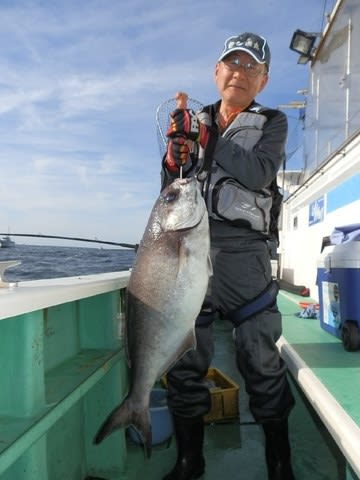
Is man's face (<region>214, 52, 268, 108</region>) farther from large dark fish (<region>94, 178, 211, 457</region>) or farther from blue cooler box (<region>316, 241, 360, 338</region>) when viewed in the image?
blue cooler box (<region>316, 241, 360, 338</region>)

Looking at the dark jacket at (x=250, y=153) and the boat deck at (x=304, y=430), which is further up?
the dark jacket at (x=250, y=153)

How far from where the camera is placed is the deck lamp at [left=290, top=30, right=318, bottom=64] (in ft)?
25.2

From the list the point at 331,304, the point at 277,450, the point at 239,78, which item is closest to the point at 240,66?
the point at 239,78

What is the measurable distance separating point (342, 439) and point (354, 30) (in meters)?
5.34

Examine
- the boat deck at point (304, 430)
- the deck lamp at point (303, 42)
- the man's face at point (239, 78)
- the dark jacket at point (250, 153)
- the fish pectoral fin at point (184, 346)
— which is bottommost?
the boat deck at point (304, 430)

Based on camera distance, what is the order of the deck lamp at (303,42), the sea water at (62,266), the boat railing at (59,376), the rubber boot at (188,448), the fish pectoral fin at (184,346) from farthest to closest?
the sea water at (62,266) → the deck lamp at (303,42) → the rubber boot at (188,448) → the fish pectoral fin at (184,346) → the boat railing at (59,376)

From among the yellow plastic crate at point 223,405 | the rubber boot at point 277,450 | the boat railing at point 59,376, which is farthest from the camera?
the yellow plastic crate at point 223,405

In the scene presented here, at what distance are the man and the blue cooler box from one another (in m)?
0.70

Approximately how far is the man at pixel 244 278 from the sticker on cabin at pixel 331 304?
0.94m

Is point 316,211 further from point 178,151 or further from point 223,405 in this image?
point 178,151

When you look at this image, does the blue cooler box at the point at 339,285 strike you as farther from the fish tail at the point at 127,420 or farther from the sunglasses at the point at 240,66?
the fish tail at the point at 127,420

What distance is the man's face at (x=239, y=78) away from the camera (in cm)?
286

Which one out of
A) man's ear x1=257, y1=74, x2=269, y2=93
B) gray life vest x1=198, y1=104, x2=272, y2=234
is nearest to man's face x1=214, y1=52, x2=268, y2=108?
man's ear x1=257, y1=74, x2=269, y2=93

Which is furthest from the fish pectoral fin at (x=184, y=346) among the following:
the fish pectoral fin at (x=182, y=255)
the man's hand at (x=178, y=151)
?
the man's hand at (x=178, y=151)
